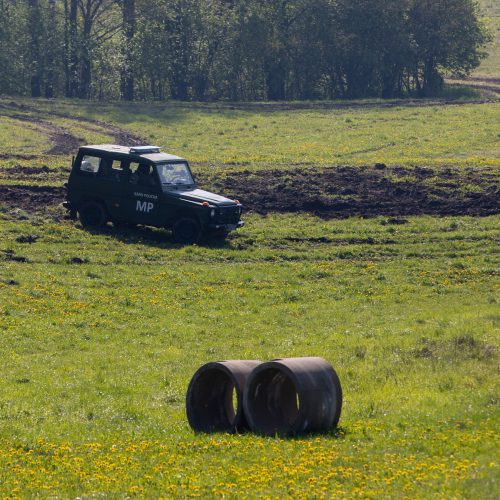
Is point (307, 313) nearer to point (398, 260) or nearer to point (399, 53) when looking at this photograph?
point (398, 260)

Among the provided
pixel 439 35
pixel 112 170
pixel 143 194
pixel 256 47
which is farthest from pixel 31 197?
pixel 439 35

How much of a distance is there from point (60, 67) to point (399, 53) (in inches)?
926

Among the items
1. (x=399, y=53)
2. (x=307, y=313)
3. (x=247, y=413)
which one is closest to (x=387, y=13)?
(x=399, y=53)

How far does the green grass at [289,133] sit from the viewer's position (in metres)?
44.1

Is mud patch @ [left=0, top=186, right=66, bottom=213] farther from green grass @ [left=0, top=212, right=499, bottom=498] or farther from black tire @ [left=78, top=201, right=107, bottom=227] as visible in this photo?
black tire @ [left=78, top=201, right=107, bottom=227]

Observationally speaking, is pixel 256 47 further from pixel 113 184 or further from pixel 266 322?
pixel 266 322

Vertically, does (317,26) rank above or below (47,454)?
above

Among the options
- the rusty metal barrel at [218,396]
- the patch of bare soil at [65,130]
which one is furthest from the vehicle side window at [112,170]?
the rusty metal barrel at [218,396]

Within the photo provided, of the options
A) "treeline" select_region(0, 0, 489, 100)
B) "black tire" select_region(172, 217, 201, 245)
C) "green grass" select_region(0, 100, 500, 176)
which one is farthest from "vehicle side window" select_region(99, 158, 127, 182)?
"treeline" select_region(0, 0, 489, 100)

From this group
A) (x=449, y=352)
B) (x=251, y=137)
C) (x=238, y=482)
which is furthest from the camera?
(x=251, y=137)

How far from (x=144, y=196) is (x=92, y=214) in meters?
1.95

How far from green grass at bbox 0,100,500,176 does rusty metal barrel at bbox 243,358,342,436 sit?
2613 centimetres

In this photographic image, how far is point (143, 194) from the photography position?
30.0 meters

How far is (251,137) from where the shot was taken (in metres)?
52.7
